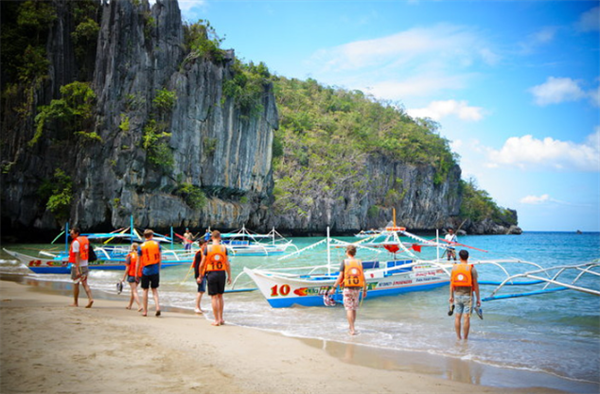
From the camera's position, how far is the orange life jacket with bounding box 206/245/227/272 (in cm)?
802

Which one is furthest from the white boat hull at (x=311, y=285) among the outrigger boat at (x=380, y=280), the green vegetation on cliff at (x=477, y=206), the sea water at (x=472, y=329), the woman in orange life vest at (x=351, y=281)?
the green vegetation on cliff at (x=477, y=206)

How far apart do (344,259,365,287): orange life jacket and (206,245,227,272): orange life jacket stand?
244 centimetres

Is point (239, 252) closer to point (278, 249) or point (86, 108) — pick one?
point (278, 249)

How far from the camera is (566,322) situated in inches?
426

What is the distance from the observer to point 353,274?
8.14 metres

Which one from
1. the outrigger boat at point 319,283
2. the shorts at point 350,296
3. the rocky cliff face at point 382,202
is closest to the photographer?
the shorts at point 350,296

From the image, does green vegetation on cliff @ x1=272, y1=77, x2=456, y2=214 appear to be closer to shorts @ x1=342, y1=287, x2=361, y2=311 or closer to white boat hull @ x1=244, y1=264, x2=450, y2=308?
white boat hull @ x1=244, y1=264, x2=450, y2=308

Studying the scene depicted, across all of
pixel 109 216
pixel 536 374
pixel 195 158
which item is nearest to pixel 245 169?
pixel 195 158

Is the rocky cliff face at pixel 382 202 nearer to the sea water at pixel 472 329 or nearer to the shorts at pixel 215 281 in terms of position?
the sea water at pixel 472 329

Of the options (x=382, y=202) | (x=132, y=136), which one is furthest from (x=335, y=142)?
(x=132, y=136)

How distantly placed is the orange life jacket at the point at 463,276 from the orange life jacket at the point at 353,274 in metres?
1.77

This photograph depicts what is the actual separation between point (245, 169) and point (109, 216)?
15.3 meters

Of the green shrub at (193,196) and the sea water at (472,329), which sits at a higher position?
the green shrub at (193,196)

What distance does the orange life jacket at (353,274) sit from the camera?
8109 millimetres
